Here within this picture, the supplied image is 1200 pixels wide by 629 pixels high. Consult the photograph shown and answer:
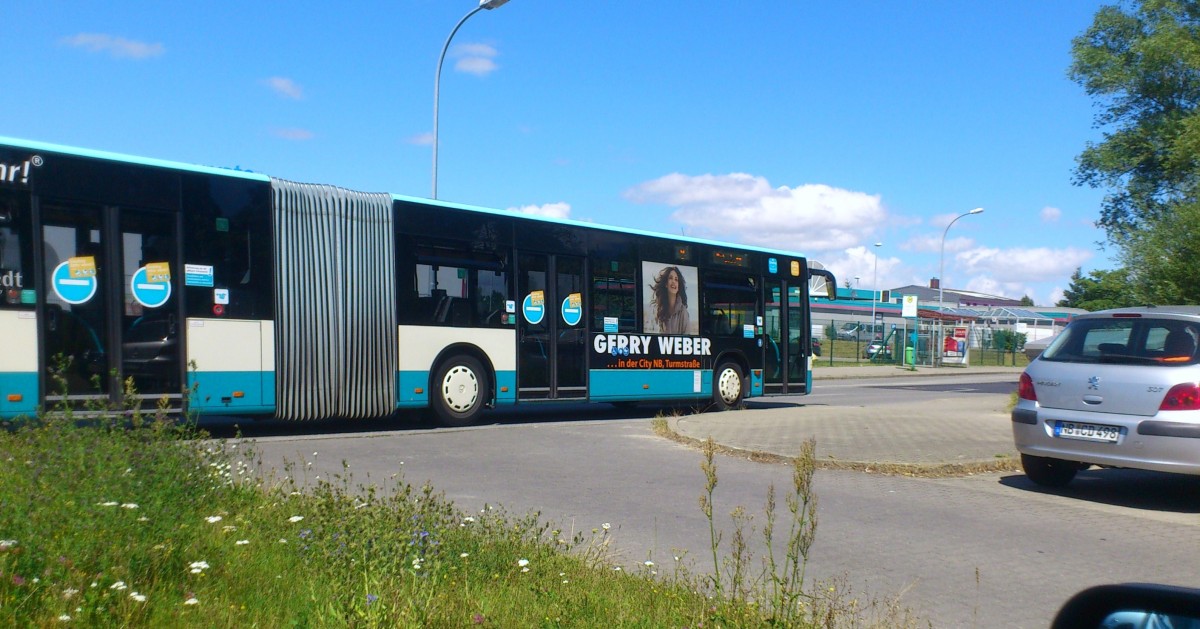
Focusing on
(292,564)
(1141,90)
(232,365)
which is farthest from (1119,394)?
(1141,90)

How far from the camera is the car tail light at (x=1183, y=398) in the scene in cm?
841

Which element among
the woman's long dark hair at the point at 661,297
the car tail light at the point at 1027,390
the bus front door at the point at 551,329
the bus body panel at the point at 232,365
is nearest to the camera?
the car tail light at the point at 1027,390

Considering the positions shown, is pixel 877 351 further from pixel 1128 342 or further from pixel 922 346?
pixel 1128 342

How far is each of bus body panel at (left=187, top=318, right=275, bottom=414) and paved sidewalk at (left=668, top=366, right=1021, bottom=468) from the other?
227 inches

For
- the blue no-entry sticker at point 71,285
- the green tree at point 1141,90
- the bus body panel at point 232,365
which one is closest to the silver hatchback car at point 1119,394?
the bus body panel at point 232,365

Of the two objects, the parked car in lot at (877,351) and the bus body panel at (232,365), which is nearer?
the bus body panel at (232,365)

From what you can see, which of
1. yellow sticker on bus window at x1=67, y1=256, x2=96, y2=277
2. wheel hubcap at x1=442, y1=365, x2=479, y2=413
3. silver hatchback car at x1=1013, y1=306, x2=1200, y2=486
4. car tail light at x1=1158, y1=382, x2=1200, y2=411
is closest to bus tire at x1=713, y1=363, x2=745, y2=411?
wheel hubcap at x1=442, y1=365, x2=479, y2=413

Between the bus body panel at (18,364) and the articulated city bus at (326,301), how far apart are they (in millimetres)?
15

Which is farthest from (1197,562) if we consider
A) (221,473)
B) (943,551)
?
(221,473)

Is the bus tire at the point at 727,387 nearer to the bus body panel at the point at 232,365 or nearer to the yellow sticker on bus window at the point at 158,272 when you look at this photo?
the bus body panel at the point at 232,365

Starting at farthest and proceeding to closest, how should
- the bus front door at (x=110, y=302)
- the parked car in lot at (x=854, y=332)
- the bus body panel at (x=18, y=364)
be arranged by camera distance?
1. the parked car in lot at (x=854, y=332)
2. the bus front door at (x=110, y=302)
3. the bus body panel at (x=18, y=364)

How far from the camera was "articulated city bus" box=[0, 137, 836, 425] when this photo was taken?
10.9 meters

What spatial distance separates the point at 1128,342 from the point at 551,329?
8886mm

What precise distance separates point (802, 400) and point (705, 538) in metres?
16.2
